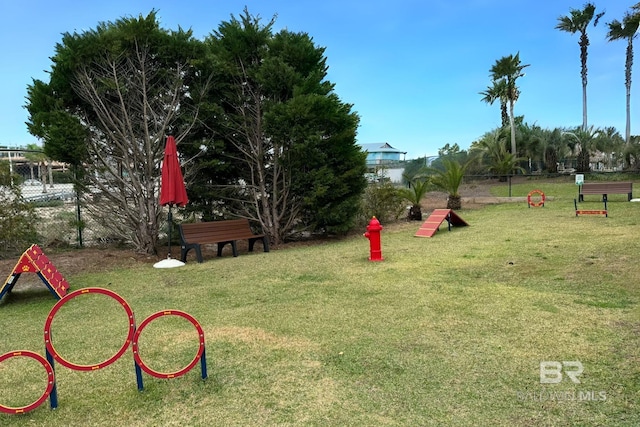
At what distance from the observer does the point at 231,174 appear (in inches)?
413

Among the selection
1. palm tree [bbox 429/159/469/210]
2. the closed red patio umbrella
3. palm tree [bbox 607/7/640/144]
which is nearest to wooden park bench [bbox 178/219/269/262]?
the closed red patio umbrella

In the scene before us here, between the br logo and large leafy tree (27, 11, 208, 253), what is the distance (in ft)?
25.9

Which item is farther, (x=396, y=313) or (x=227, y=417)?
(x=396, y=313)

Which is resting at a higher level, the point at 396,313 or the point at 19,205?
the point at 19,205

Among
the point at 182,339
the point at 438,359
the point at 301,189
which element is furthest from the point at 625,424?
the point at 301,189

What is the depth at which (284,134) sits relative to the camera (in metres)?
9.53

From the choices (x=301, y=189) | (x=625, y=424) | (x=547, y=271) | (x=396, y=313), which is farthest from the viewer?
(x=301, y=189)

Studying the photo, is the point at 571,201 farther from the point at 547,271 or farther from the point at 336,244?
the point at 547,271

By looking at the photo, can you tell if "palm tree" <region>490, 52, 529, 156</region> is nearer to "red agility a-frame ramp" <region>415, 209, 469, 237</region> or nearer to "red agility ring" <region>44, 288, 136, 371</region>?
"red agility a-frame ramp" <region>415, 209, 469, 237</region>

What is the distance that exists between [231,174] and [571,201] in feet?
40.7

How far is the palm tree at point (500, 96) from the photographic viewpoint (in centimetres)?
3693

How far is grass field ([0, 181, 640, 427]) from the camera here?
2.76m

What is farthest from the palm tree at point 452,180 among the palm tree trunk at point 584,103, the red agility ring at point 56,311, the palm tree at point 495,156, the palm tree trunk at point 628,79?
the palm tree trunk at point 584,103

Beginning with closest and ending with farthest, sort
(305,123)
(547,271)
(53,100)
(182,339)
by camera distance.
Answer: (182,339) → (547,271) → (53,100) → (305,123)
